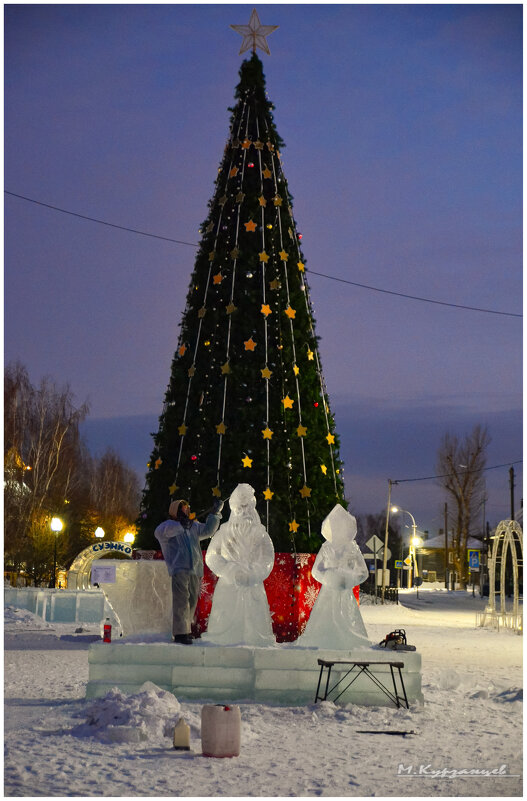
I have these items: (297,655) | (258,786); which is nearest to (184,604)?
(297,655)

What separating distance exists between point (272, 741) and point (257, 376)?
5647mm

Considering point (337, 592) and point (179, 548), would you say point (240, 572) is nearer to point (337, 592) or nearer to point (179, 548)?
point (179, 548)

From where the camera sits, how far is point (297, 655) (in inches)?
422

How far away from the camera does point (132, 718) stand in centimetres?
867

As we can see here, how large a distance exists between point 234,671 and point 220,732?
2944 mm

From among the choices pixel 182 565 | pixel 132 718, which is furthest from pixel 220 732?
pixel 182 565

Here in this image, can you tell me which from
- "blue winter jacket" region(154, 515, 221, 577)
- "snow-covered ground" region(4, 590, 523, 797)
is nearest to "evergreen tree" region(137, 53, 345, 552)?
"blue winter jacket" region(154, 515, 221, 577)

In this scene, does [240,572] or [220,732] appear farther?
[240,572]

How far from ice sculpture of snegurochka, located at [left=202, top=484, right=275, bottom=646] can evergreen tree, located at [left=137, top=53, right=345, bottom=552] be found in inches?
47.1

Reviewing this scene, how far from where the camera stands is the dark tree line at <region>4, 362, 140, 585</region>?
35.6 m

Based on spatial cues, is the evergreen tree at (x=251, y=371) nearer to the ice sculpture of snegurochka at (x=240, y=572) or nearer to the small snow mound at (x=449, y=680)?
the ice sculpture of snegurochka at (x=240, y=572)

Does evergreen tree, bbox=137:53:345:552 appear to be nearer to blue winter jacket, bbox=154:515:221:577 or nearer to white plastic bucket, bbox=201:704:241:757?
blue winter jacket, bbox=154:515:221:577

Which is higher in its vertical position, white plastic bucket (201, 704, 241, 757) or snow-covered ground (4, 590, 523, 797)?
white plastic bucket (201, 704, 241, 757)

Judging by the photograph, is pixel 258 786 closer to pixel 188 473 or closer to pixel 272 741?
pixel 272 741
